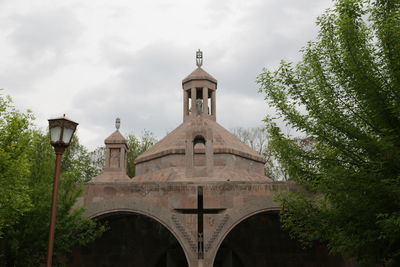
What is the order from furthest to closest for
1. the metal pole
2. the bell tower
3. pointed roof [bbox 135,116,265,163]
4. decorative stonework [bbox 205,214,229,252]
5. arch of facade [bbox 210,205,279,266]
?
the bell tower, pointed roof [bbox 135,116,265,163], arch of facade [bbox 210,205,279,266], decorative stonework [bbox 205,214,229,252], the metal pole

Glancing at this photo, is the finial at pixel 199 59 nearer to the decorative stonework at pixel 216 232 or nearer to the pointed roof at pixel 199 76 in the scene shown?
the pointed roof at pixel 199 76

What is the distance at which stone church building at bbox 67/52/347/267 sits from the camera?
12898 mm

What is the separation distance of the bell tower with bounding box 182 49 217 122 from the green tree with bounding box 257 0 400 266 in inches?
411

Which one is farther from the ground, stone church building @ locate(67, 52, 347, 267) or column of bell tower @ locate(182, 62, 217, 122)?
column of bell tower @ locate(182, 62, 217, 122)

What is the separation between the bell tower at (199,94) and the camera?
795 inches

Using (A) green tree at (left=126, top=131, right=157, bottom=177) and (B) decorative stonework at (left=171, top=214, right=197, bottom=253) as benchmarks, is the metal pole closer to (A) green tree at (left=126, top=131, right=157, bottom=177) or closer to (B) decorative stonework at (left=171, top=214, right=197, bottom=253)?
(B) decorative stonework at (left=171, top=214, right=197, bottom=253)

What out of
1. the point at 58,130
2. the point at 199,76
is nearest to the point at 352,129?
the point at 58,130

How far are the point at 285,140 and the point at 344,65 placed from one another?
2183 millimetres

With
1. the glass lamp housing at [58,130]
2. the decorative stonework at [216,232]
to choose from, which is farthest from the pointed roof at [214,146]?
the glass lamp housing at [58,130]

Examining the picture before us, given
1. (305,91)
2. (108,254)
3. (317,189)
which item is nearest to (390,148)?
(317,189)

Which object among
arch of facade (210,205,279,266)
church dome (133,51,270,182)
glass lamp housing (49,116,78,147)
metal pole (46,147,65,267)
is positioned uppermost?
church dome (133,51,270,182)

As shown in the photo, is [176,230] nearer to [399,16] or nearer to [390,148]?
[390,148]

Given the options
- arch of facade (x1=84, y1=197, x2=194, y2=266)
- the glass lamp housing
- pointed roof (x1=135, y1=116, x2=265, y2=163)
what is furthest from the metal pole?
pointed roof (x1=135, y1=116, x2=265, y2=163)

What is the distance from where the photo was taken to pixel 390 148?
7309 millimetres
